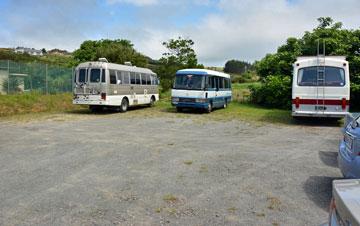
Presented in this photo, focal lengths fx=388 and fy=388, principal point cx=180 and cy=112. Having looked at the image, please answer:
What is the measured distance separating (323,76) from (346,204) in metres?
14.0

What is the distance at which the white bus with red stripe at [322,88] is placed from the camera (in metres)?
15.4

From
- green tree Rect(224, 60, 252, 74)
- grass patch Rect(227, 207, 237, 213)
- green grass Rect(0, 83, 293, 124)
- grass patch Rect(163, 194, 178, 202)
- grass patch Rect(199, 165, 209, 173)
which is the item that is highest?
green tree Rect(224, 60, 252, 74)

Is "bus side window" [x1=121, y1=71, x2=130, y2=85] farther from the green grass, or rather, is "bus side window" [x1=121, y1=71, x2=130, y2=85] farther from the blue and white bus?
the blue and white bus

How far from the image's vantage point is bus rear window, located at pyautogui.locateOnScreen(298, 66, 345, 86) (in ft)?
51.0

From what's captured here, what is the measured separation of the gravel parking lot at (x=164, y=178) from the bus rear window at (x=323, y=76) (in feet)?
11.3

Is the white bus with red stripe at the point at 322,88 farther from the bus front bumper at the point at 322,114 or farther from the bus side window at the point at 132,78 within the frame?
the bus side window at the point at 132,78

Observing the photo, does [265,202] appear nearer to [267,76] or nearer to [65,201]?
[65,201]

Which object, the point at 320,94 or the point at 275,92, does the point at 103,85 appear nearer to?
the point at 320,94

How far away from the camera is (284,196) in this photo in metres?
6.14

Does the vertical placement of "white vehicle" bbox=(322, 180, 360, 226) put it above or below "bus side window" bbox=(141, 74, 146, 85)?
below

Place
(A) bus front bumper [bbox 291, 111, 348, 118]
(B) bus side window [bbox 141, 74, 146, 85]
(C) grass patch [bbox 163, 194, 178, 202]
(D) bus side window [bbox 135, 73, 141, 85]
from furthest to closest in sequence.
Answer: (B) bus side window [bbox 141, 74, 146, 85] < (D) bus side window [bbox 135, 73, 141, 85] < (A) bus front bumper [bbox 291, 111, 348, 118] < (C) grass patch [bbox 163, 194, 178, 202]

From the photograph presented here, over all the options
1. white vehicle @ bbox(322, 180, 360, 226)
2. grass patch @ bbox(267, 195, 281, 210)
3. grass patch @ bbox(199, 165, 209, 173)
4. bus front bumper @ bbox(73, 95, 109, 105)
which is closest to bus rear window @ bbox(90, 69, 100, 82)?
bus front bumper @ bbox(73, 95, 109, 105)

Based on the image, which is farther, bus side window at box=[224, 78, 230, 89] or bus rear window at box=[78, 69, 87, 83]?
bus side window at box=[224, 78, 230, 89]

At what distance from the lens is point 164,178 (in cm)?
711
